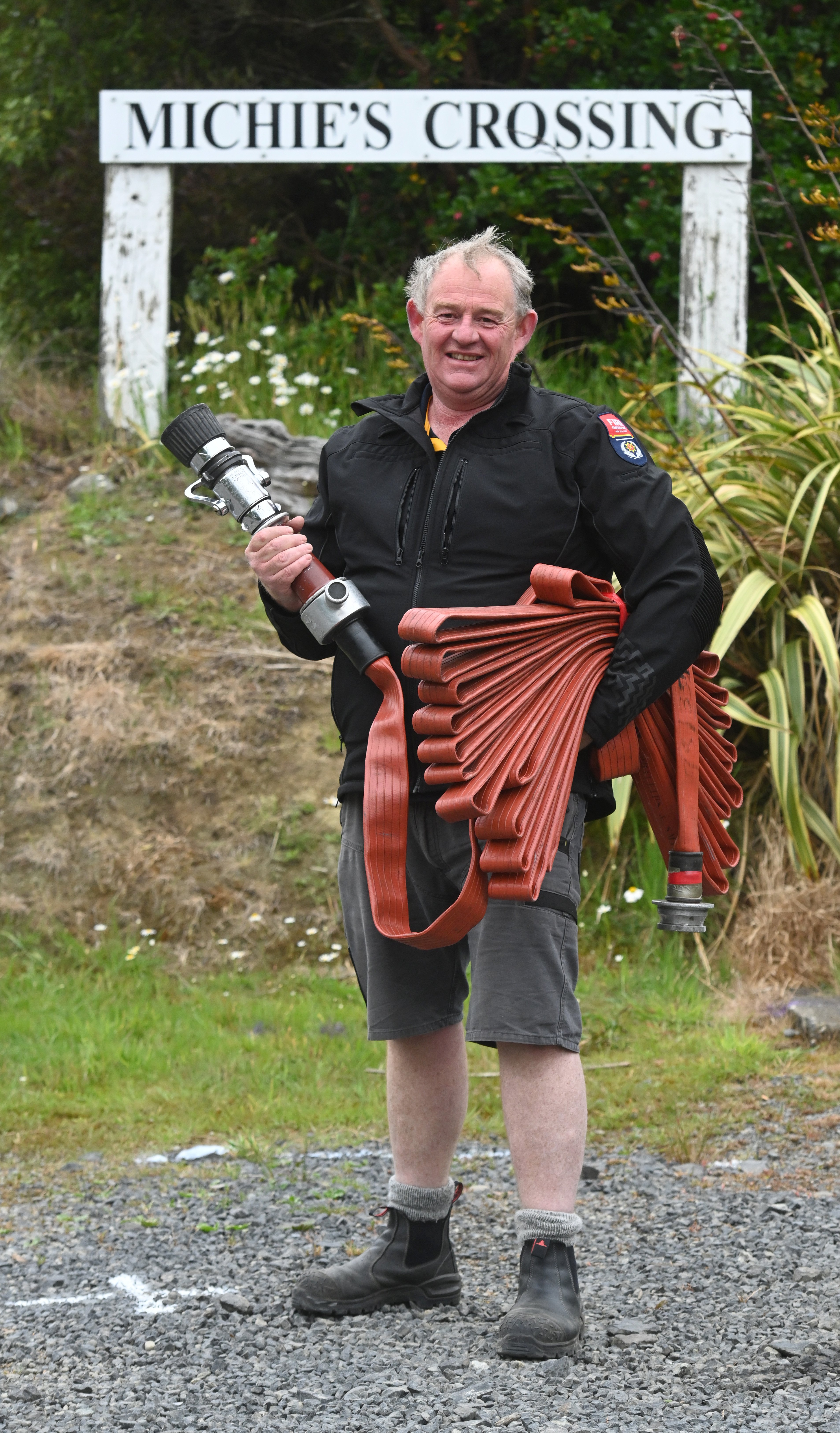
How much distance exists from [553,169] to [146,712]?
3811 mm

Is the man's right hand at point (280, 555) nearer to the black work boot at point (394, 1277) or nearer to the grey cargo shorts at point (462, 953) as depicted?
the grey cargo shorts at point (462, 953)

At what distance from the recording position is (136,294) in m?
7.52

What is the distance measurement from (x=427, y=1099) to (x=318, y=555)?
42.7 inches

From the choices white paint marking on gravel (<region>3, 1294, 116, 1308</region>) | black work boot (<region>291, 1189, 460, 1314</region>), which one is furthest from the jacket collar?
white paint marking on gravel (<region>3, 1294, 116, 1308</region>)

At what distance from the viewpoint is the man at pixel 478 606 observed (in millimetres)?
2775

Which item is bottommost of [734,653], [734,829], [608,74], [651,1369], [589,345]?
[651,1369]

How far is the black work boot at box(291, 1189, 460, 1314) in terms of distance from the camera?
2.97 meters

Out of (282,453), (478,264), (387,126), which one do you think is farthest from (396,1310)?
(387,126)

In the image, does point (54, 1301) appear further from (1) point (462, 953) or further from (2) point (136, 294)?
(2) point (136, 294)

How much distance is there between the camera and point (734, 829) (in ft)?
17.7

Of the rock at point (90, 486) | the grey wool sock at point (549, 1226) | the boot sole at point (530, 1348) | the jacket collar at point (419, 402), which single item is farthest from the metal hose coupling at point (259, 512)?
the rock at point (90, 486)

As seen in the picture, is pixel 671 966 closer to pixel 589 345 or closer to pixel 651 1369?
pixel 651 1369

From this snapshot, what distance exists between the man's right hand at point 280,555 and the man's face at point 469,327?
1.30 feet

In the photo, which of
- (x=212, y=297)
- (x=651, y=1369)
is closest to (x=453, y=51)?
(x=212, y=297)
